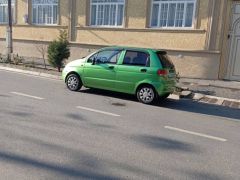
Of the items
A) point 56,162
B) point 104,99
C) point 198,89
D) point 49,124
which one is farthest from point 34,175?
point 198,89

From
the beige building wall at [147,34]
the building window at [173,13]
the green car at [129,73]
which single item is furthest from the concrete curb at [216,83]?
the green car at [129,73]

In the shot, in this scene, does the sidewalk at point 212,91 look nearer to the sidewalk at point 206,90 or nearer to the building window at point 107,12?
the sidewalk at point 206,90

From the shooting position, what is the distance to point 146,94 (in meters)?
8.32

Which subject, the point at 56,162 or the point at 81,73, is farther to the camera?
the point at 81,73

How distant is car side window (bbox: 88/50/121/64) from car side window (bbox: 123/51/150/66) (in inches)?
12.0

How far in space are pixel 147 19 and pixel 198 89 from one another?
4613 mm

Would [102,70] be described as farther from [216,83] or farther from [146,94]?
[216,83]

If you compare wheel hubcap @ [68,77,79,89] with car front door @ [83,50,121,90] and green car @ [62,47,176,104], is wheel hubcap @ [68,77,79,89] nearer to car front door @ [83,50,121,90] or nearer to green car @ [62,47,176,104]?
green car @ [62,47,176,104]

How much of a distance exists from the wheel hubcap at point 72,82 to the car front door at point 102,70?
0.32 metres

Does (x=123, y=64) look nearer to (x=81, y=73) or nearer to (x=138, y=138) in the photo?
(x=81, y=73)

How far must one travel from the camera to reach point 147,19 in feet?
44.8

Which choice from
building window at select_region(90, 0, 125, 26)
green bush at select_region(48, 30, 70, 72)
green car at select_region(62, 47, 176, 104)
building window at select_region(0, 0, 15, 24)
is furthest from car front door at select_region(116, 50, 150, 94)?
building window at select_region(0, 0, 15, 24)

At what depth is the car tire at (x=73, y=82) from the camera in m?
9.33

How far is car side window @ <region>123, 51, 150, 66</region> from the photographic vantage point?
27.5 feet
